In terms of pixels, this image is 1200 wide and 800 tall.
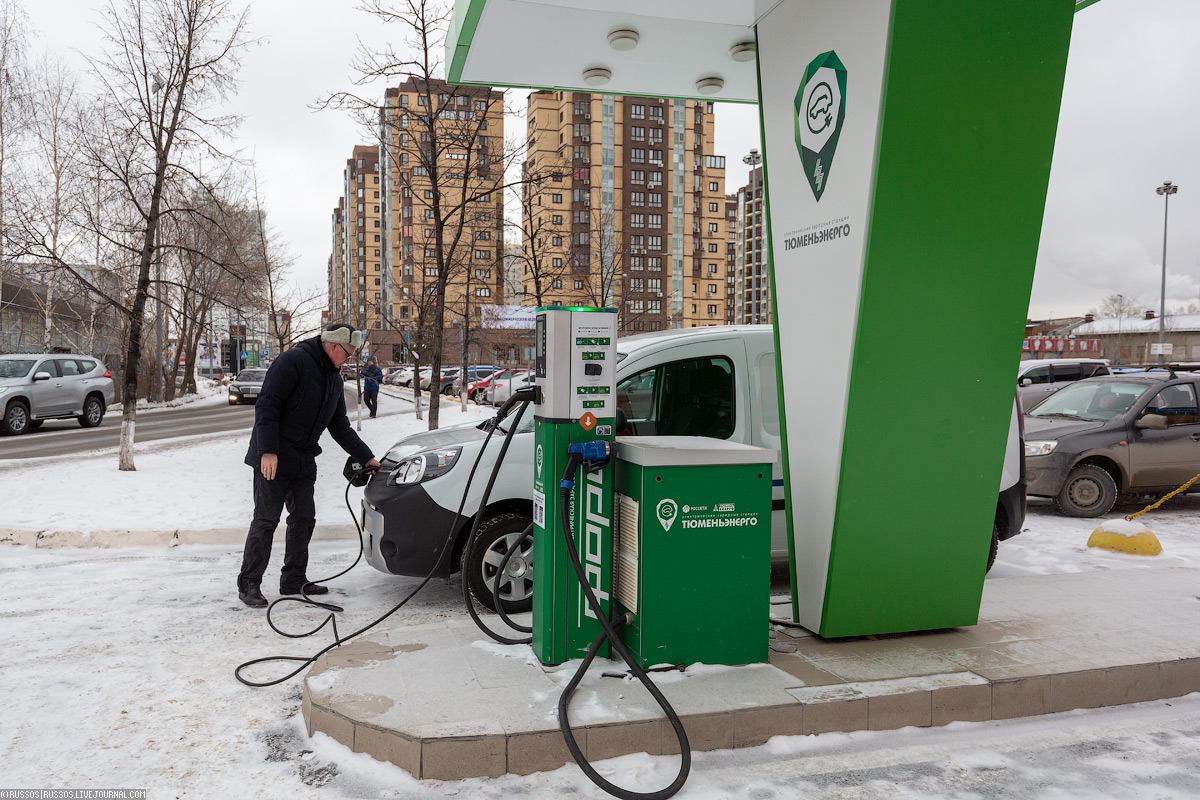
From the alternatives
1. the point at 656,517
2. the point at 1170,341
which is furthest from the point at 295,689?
the point at 1170,341

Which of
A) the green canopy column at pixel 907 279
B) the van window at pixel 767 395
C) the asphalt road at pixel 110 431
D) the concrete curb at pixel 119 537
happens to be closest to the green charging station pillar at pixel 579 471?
the green canopy column at pixel 907 279

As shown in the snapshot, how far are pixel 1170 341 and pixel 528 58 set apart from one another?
101 metres

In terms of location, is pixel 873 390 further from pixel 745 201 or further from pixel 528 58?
pixel 745 201

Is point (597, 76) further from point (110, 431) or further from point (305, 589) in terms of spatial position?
point (110, 431)

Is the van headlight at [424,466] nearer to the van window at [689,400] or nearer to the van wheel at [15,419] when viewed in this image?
the van window at [689,400]

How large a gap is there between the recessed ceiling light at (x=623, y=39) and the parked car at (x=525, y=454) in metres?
2.13

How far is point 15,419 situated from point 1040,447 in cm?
2043

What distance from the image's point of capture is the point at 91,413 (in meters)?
20.3

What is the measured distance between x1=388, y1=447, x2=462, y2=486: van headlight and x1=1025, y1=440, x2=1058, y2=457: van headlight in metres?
7.40

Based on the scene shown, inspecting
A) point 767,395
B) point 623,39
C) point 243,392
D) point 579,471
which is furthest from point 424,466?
point 243,392

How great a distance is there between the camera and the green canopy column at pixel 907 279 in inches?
158

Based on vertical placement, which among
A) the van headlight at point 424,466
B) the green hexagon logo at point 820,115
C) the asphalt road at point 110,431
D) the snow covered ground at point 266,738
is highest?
the green hexagon logo at point 820,115

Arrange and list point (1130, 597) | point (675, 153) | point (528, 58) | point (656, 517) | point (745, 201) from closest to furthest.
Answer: point (656, 517), point (1130, 597), point (528, 58), point (675, 153), point (745, 201)

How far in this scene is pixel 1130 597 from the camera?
5.46m
